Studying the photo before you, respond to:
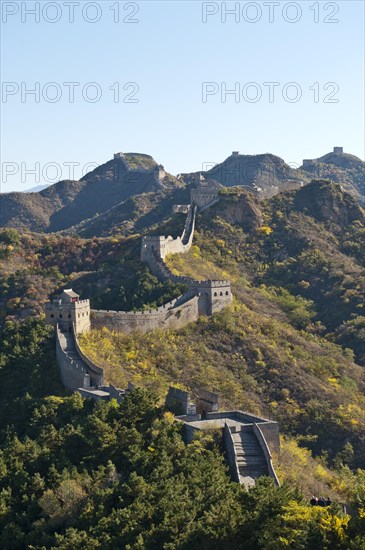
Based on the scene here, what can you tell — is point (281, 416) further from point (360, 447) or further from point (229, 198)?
point (229, 198)

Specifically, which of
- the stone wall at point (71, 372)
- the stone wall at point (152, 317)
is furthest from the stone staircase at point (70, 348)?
the stone wall at point (152, 317)

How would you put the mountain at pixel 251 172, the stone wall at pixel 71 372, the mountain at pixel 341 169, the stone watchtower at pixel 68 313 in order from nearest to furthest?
the stone wall at pixel 71 372
the stone watchtower at pixel 68 313
the mountain at pixel 251 172
the mountain at pixel 341 169

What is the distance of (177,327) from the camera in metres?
60.9

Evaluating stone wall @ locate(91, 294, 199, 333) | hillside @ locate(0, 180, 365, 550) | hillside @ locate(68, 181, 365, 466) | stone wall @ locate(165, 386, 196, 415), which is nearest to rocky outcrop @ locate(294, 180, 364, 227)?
hillside @ locate(68, 181, 365, 466)

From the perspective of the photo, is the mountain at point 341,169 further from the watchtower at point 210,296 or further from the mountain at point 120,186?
the watchtower at point 210,296

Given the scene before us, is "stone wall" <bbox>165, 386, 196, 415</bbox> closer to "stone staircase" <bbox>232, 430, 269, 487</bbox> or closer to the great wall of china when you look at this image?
the great wall of china

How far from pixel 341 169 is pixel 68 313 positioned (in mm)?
133098

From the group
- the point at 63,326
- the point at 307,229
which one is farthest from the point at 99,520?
the point at 307,229

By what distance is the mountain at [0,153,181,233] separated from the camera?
148 metres

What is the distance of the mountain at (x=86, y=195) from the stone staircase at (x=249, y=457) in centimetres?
10144

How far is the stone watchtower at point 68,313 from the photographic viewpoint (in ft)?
176

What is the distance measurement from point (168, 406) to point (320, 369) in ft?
72.0

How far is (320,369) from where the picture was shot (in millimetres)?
63375

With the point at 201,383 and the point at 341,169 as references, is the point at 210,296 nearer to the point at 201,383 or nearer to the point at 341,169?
the point at 201,383
